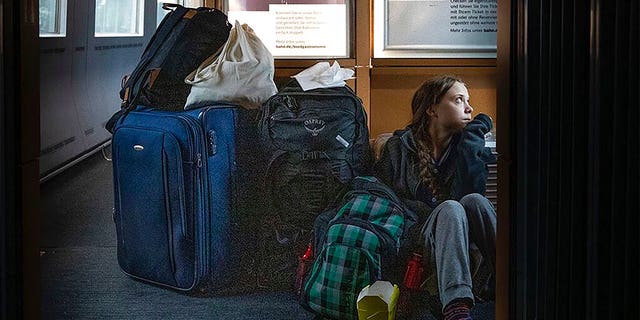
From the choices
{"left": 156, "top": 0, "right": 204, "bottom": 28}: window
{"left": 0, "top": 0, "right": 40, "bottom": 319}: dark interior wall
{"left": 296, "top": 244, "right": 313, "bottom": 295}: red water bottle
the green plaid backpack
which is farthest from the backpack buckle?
{"left": 0, "top": 0, "right": 40, "bottom": 319}: dark interior wall

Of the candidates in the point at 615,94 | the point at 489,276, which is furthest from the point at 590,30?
the point at 489,276

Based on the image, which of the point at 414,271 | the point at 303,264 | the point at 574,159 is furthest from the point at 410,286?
the point at 574,159

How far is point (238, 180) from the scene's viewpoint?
10.3 feet

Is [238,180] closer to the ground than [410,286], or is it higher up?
higher up

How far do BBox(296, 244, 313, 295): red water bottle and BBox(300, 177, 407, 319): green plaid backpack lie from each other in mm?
16

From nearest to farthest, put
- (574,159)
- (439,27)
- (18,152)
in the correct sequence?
(574,159) < (18,152) < (439,27)

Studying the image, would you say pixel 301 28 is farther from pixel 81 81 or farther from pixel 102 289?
pixel 102 289

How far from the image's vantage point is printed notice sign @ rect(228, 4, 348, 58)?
Result: 3.11m

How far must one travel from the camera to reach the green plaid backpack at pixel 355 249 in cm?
311

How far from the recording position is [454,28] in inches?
121

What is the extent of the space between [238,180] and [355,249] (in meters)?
0.42

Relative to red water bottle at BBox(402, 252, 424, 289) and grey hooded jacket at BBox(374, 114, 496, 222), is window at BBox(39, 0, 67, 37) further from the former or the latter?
red water bottle at BBox(402, 252, 424, 289)

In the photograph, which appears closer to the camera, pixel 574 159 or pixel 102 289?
pixel 574 159

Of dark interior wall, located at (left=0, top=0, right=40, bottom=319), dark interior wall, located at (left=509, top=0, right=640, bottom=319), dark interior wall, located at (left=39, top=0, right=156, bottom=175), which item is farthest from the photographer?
dark interior wall, located at (left=39, top=0, right=156, bottom=175)
